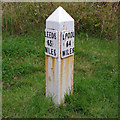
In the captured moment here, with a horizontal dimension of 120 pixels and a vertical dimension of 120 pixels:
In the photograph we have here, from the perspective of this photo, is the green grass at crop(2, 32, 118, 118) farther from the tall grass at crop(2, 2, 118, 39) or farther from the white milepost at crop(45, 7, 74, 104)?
the tall grass at crop(2, 2, 118, 39)

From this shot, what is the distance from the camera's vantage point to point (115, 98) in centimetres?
302

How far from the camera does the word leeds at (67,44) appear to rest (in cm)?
253

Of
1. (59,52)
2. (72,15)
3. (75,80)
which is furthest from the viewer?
(72,15)

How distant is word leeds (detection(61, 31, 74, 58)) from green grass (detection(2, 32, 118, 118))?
79 cm

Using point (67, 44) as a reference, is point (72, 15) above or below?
above

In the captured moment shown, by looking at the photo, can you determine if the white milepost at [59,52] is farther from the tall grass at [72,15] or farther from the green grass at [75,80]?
the tall grass at [72,15]

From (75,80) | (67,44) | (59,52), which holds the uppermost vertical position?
(67,44)

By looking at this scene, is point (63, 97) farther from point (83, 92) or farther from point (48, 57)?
point (48, 57)

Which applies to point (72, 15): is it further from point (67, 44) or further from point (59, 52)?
point (59, 52)

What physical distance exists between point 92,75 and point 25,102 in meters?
1.71

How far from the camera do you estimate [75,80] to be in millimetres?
3629

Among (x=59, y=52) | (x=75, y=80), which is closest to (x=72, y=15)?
(x=75, y=80)

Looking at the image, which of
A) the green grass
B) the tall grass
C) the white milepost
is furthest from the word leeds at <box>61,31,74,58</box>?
the tall grass

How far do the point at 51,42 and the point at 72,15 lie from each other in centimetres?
390
